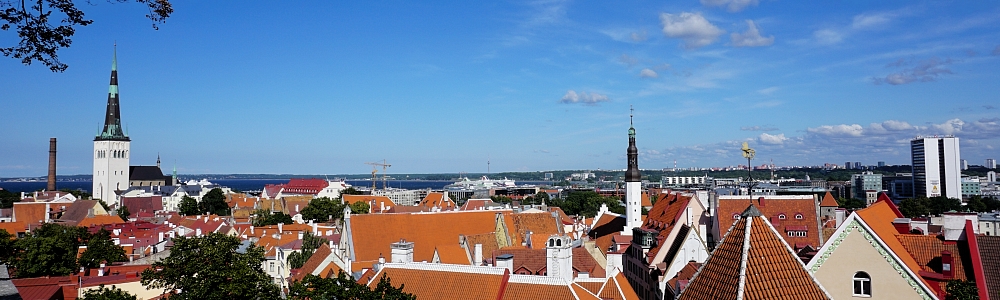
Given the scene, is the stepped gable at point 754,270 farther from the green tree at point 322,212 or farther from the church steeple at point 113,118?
the church steeple at point 113,118

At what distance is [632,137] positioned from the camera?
211 feet

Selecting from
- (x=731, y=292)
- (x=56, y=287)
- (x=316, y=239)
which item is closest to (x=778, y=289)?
(x=731, y=292)

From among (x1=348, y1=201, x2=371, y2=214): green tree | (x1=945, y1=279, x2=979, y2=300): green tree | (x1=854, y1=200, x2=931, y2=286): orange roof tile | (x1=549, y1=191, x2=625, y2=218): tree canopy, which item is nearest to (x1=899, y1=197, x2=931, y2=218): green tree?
(x1=549, y1=191, x2=625, y2=218): tree canopy

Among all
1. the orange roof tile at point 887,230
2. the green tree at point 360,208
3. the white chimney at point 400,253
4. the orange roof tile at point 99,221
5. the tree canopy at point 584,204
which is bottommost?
the tree canopy at point 584,204

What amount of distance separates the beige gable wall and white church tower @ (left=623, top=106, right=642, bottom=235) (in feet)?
122

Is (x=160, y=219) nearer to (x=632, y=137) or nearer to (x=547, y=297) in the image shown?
(x=632, y=137)

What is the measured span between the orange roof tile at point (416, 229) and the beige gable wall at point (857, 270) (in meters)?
30.8

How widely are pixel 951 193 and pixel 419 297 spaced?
199230 millimetres

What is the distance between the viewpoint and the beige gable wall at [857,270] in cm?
1856

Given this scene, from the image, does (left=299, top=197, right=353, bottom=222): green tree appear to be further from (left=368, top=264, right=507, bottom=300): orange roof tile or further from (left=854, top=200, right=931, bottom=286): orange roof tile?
(left=854, top=200, right=931, bottom=286): orange roof tile

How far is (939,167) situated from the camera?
188 meters

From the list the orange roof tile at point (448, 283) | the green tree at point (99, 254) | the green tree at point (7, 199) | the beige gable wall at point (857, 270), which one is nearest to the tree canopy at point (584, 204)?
the green tree at point (99, 254)

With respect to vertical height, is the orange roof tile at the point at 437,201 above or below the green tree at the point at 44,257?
above

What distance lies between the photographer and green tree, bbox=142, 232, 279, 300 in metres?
23.7
